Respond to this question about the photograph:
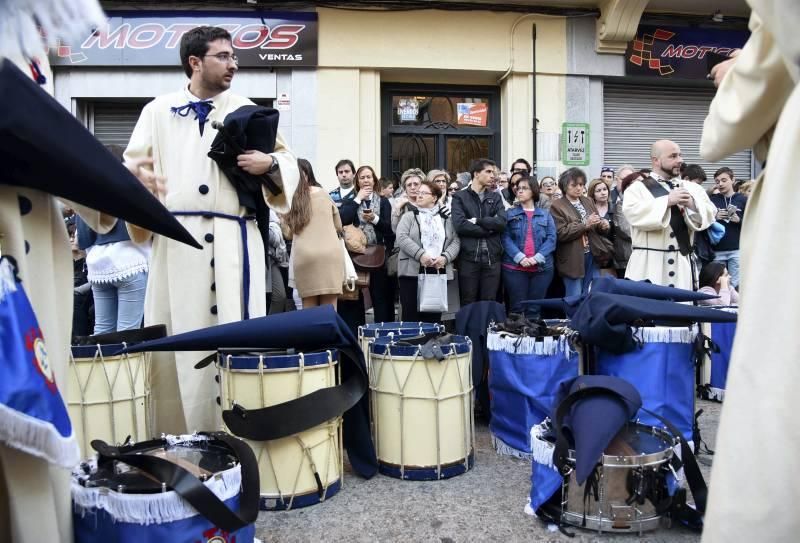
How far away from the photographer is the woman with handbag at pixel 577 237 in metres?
6.88

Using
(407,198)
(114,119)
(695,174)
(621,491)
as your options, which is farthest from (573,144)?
(621,491)

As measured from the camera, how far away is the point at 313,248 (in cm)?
564

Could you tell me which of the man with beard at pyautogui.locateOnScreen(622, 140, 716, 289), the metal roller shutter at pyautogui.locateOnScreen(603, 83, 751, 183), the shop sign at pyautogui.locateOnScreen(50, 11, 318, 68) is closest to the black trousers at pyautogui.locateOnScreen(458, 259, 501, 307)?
the man with beard at pyautogui.locateOnScreen(622, 140, 716, 289)

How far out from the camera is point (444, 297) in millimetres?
6141

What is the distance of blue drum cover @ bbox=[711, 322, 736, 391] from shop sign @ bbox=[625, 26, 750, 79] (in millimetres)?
8235

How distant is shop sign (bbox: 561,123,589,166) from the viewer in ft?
39.2

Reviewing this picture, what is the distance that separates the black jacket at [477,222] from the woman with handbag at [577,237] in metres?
0.82

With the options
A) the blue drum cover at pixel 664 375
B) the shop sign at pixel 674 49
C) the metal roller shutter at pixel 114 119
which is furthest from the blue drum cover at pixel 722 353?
the metal roller shutter at pixel 114 119

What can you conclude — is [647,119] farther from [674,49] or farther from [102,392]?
[102,392]

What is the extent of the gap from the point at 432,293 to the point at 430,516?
311 centimetres

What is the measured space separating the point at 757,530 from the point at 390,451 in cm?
261

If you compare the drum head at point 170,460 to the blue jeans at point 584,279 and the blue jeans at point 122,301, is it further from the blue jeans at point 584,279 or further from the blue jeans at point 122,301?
the blue jeans at point 584,279

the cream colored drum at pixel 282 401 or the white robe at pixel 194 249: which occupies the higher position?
the white robe at pixel 194 249

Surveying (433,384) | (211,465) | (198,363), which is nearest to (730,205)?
(433,384)
